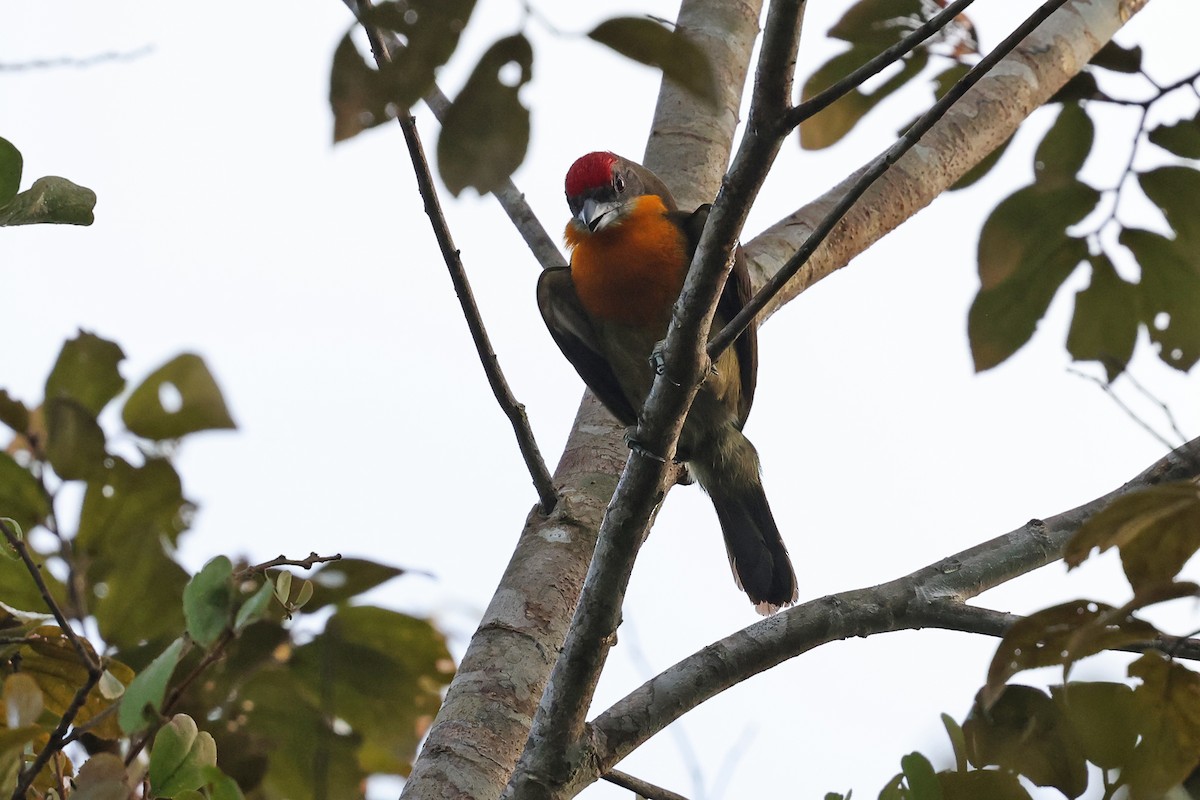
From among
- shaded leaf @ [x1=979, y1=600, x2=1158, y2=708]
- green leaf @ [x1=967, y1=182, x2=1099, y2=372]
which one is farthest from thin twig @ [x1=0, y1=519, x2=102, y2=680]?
green leaf @ [x1=967, y1=182, x2=1099, y2=372]

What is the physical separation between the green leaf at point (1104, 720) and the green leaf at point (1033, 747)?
11cm

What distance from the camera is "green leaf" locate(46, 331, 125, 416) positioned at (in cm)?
138

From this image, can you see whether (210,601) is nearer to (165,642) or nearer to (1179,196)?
(165,642)

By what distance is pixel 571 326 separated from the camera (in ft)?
12.4

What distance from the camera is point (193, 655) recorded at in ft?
4.89

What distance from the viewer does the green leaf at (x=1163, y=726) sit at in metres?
1.15

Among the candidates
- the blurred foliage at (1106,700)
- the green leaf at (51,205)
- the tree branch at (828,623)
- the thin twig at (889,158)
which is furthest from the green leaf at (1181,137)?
the green leaf at (51,205)

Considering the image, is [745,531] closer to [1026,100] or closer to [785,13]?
[1026,100]

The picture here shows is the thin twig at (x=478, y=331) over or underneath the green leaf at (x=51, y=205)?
over

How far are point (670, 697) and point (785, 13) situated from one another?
1099 millimetres

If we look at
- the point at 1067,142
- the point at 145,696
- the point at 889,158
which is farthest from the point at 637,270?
the point at 145,696

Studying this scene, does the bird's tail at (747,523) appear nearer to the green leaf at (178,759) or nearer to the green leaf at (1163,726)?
the green leaf at (1163,726)

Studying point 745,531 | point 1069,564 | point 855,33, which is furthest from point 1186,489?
point 745,531

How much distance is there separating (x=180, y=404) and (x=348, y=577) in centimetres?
28
